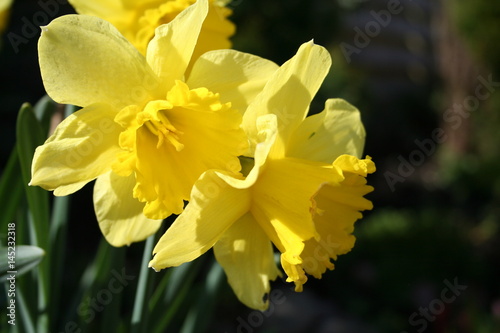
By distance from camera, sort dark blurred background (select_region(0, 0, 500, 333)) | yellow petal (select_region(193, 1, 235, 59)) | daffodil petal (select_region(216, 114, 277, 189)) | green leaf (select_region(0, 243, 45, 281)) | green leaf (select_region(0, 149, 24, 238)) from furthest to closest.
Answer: dark blurred background (select_region(0, 0, 500, 333))
green leaf (select_region(0, 149, 24, 238))
yellow petal (select_region(193, 1, 235, 59))
green leaf (select_region(0, 243, 45, 281))
daffodil petal (select_region(216, 114, 277, 189))

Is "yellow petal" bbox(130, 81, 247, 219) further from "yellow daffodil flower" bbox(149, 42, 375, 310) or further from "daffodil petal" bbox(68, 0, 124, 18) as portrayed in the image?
"daffodil petal" bbox(68, 0, 124, 18)

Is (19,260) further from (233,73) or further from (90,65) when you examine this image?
(233,73)

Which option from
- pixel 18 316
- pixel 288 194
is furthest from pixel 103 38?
pixel 18 316

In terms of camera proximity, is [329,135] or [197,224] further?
[329,135]

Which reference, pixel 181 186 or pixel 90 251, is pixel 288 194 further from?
pixel 90 251

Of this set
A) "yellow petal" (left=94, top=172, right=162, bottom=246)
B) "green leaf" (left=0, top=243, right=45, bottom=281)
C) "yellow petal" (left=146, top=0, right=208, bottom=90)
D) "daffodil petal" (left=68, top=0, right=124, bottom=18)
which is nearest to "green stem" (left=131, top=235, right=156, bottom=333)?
"yellow petal" (left=94, top=172, right=162, bottom=246)

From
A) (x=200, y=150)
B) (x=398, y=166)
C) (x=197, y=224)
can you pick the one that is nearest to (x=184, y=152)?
(x=200, y=150)
